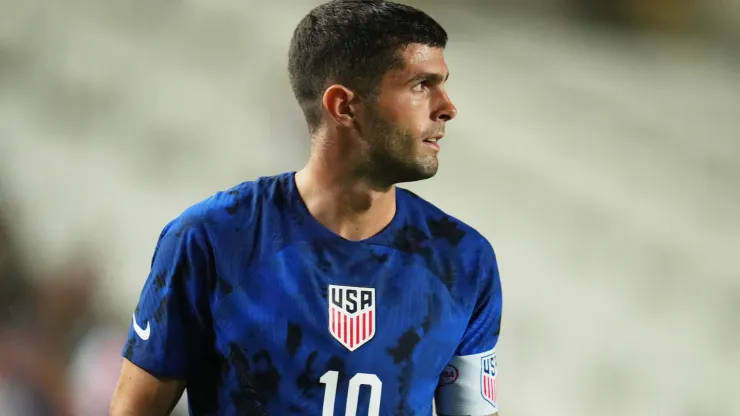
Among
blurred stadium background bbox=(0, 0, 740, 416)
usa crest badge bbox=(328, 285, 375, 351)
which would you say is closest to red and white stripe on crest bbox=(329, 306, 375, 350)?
usa crest badge bbox=(328, 285, 375, 351)

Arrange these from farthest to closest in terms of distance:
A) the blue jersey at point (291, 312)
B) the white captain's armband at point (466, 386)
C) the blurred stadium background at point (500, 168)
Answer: the blurred stadium background at point (500, 168) → the white captain's armband at point (466, 386) → the blue jersey at point (291, 312)

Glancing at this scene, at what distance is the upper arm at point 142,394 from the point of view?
940 mm

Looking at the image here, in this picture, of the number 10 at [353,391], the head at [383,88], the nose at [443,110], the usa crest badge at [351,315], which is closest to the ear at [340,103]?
the head at [383,88]

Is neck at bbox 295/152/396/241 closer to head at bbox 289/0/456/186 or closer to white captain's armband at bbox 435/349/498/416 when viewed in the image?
head at bbox 289/0/456/186

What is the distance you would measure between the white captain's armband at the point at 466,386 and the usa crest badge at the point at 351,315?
15cm

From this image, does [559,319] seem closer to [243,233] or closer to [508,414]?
[508,414]

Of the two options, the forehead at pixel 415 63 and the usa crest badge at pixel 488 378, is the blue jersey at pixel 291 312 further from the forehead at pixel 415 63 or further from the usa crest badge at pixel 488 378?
the forehead at pixel 415 63

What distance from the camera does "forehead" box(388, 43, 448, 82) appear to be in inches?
39.0

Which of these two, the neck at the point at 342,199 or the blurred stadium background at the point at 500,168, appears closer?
the neck at the point at 342,199

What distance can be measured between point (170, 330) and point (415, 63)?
449 mm

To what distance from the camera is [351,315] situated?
0.97 m

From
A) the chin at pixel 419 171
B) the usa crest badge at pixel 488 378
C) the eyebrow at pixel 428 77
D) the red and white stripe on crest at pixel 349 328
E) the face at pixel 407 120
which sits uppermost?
the eyebrow at pixel 428 77

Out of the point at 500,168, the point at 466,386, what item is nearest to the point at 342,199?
the point at 466,386

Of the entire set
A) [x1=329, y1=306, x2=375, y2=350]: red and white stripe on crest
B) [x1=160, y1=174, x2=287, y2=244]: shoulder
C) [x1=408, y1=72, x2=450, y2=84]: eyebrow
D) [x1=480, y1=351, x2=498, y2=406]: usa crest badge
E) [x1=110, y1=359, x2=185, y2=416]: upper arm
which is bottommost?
[x1=110, y1=359, x2=185, y2=416]: upper arm
